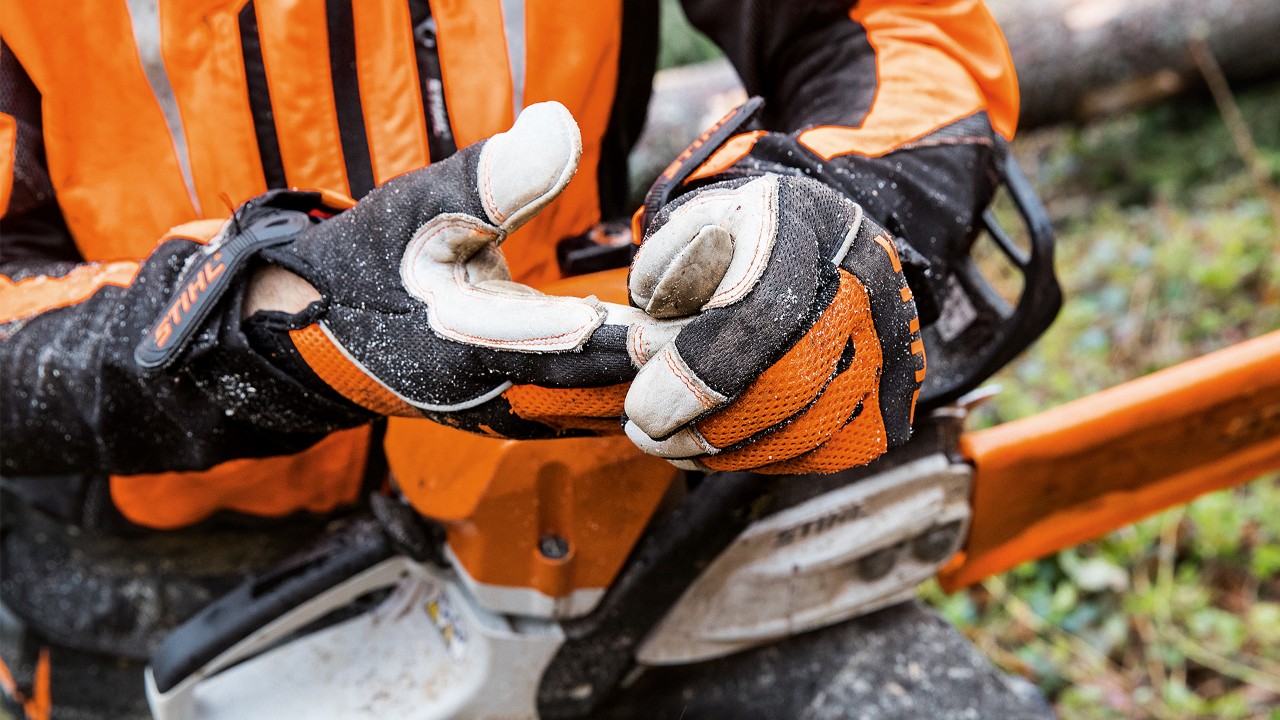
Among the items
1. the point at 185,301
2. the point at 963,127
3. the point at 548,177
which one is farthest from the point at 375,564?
the point at 963,127

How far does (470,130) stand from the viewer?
1354mm

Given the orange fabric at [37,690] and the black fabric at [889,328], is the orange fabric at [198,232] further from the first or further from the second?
the orange fabric at [37,690]

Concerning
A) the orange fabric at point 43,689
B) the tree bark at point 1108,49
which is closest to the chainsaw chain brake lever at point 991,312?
the orange fabric at point 43,689

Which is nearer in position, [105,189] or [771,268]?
[771,268]

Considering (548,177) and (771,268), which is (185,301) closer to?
(548,177)

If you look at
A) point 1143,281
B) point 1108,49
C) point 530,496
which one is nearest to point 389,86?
point 530,496

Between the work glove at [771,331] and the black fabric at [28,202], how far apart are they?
0.82 m

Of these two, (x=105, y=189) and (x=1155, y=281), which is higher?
(x=105, y=189)

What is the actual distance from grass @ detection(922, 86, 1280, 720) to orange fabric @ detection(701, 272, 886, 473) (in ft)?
5.23

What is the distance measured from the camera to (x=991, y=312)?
1471mm

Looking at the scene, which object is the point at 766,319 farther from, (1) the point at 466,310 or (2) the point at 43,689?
(2) the point at 43,689

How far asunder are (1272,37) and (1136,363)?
1485 mm

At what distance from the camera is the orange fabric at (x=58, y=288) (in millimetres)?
1166

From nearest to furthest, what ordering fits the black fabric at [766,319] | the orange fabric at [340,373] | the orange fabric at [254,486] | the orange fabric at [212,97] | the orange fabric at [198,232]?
the black fabric at [766,319] → the orange fabric at [340,373] → the orange fabric at [198,232] → the orange fabric at [212,97] → the orange fabric at [254,486]
